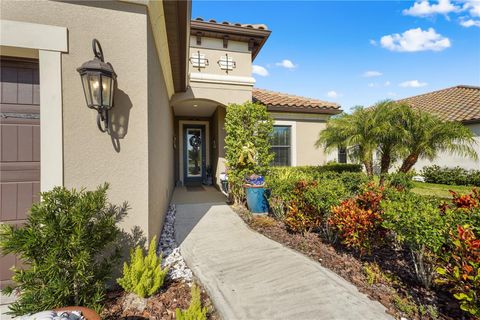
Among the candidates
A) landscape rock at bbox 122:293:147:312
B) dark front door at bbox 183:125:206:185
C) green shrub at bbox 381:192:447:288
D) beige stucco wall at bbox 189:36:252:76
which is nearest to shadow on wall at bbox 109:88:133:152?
landscape rock at bbox 122:293:147:312

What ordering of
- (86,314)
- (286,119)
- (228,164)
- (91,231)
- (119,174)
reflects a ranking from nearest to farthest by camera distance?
(86,314)
(91,231)
(119,174)
(228,164)
(286,119)

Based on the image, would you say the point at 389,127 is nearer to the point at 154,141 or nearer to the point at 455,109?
the point at 154,141

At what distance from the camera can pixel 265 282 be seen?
297 centimetres

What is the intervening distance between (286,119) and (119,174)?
838 cm

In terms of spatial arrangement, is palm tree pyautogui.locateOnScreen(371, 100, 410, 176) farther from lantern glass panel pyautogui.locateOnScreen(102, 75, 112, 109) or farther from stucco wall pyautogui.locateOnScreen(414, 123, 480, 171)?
lantern glass panel pyautogui.locateOnScreen(102, 75, 112, 109)

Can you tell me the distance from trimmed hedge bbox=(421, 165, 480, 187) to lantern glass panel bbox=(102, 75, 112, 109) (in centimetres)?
1498

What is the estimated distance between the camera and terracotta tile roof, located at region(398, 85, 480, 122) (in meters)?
11.4

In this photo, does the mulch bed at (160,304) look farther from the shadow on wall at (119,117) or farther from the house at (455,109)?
the house at (455,109)

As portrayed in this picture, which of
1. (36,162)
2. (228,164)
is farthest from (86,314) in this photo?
(228,164)

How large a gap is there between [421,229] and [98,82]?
13.4 ft

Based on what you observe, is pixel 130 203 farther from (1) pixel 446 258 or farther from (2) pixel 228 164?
(2) pixel 228 164

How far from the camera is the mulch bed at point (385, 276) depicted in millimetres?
2430

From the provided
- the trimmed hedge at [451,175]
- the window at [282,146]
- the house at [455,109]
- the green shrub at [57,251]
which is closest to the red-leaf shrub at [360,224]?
the green shrub at [57,251]

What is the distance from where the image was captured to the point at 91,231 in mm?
2355
